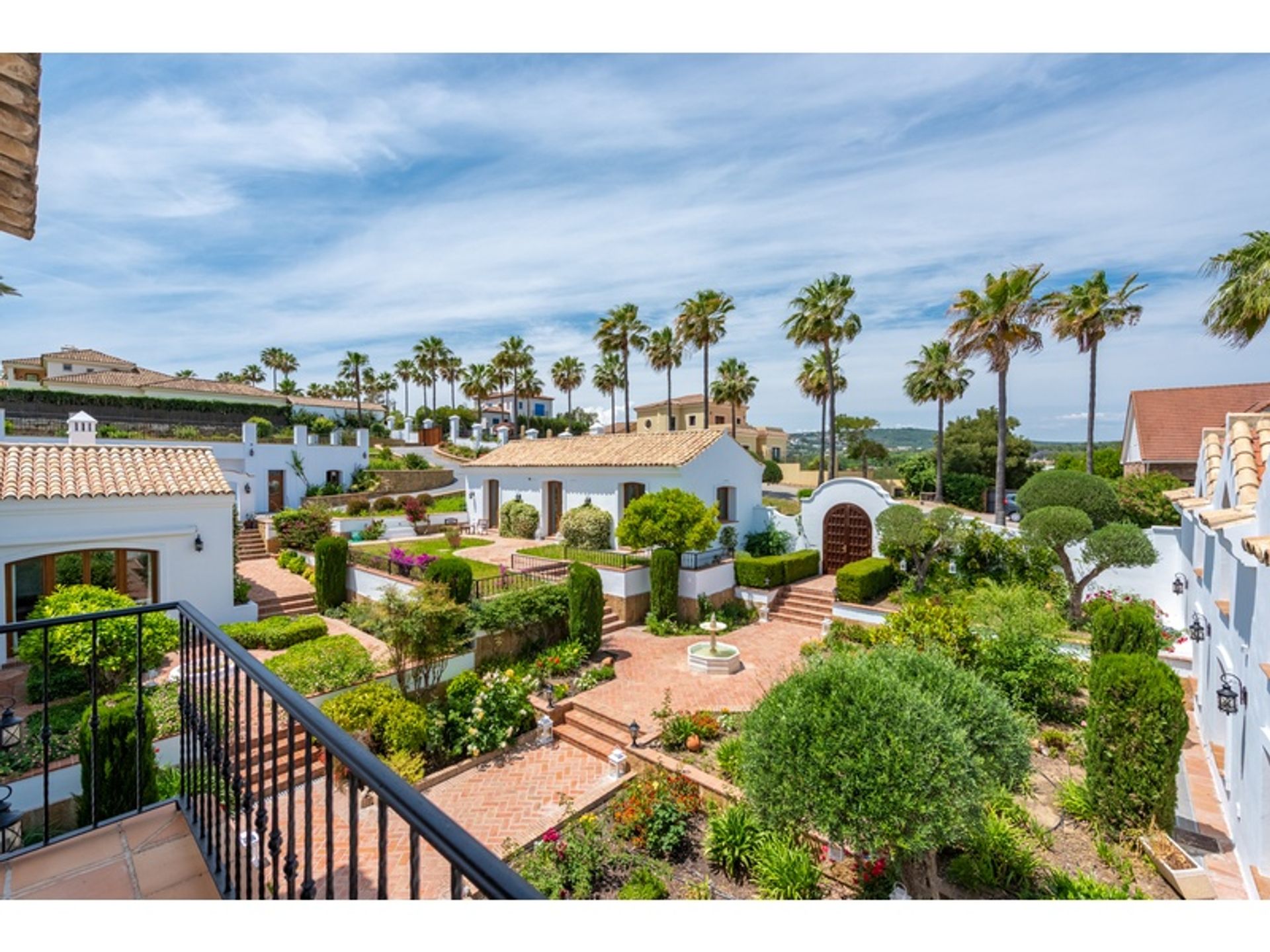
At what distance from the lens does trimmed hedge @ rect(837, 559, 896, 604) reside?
1773cm

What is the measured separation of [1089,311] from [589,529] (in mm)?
22449

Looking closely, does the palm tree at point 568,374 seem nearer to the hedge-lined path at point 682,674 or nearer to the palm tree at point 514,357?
the palm tree at point 514,357

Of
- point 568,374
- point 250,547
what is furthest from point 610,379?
point 250,547

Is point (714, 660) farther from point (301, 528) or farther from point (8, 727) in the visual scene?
point (301, 528)

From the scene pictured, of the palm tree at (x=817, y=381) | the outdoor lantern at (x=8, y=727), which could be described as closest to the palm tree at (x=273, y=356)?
→ the palm tree at (x=817, y=381)

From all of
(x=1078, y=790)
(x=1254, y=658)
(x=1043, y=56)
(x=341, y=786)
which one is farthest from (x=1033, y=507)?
(x=341, y=786)

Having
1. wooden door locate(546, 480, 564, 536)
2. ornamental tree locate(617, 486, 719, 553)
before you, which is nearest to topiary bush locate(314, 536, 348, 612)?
ornamental tree locate(617, 486, 719, 553)

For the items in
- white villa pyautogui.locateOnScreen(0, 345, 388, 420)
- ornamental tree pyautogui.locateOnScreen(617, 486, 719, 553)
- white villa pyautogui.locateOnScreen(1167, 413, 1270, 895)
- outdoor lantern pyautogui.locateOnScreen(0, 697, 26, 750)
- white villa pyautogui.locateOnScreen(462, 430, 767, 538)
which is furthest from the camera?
white villa pyautogui.locateOnScreen(0, 345, 388, 420)

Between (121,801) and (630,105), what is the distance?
33.5ft

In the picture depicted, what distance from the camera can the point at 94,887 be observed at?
10.5 feet

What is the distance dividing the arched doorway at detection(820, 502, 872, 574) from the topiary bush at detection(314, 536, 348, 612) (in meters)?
15.8

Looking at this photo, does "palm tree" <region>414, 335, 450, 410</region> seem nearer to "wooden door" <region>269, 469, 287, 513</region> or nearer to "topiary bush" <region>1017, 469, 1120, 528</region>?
"wooden door" <region>269, 469, 287, 513</region>
